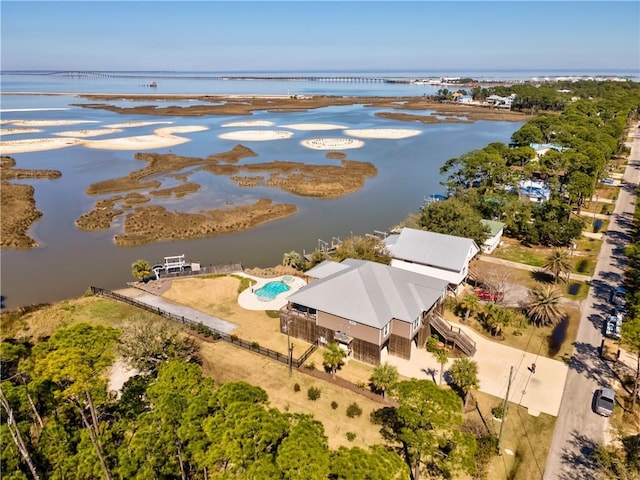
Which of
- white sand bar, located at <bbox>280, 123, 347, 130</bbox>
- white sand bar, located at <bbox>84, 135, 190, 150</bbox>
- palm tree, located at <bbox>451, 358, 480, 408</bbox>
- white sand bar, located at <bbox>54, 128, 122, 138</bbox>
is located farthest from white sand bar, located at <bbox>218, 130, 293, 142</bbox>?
palm tree, located at <bbox>451, 358, 480, 408</bbox>

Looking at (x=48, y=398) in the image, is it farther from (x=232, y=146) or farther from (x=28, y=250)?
(x=232, y=146)

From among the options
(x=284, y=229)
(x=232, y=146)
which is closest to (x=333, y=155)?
(x=232, y=146)

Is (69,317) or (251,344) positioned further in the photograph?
(69,317)

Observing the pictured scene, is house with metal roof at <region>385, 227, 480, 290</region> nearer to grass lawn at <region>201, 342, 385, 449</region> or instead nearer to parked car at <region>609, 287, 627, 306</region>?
parked car at <region>609, 287, 627, 306</region>

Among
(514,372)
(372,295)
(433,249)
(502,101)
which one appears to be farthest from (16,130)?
(502,101)

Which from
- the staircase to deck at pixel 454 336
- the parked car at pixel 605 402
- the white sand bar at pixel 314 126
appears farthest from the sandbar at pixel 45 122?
the parked car at pixel 605 402

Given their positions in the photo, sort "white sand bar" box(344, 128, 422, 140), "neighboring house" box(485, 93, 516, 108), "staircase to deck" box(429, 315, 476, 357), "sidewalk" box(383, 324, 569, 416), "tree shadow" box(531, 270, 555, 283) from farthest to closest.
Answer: "neighboring house" box(485, 93, 516, 108) → "white sand bar" box(344, 128, 422, 140) → "tree shadow" box(531, 270, 555, 283) → "staircase to deck" box(429, 315, 476, 357) → "sidewalk" box(383, 324, 569, 416)

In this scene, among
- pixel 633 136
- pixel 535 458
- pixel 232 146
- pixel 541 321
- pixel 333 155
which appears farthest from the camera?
pixel 633 136
